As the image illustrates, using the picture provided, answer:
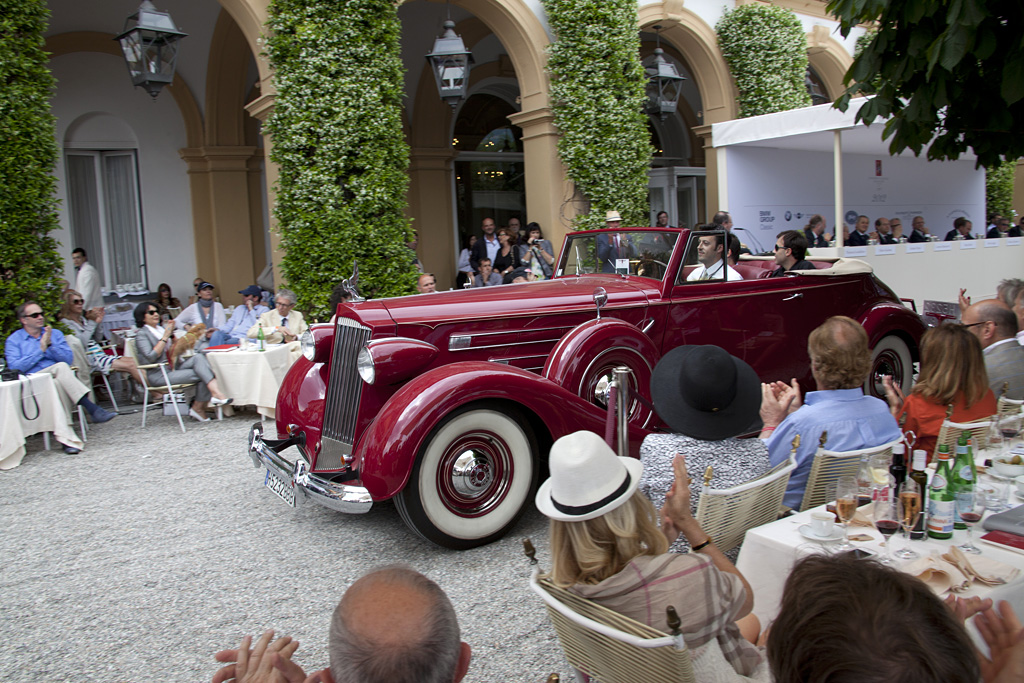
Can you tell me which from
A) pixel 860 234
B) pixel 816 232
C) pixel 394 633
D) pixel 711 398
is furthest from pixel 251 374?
pixel 860 234

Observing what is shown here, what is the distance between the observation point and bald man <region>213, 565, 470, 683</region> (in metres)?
1.31

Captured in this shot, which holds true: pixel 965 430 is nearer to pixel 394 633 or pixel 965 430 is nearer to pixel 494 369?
pixel 494 369

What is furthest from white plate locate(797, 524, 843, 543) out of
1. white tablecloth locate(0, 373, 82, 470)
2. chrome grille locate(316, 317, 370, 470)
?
white tablecloth locate(0, 373, 82, 470)

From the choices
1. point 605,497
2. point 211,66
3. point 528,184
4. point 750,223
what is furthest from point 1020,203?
point 605,497

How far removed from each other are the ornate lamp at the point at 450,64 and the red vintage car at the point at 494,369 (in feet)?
11.8

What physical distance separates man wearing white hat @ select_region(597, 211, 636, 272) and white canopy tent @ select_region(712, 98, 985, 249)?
190 inches

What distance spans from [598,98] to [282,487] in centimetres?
773

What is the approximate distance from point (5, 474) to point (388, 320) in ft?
12.2

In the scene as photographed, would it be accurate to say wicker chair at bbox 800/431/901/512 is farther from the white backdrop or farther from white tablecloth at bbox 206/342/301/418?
the white backdrop

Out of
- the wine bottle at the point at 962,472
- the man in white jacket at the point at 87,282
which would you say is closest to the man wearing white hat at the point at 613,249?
the wine bottle at the point at 962,472

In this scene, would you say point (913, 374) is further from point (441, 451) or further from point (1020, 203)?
point (1020, 203)

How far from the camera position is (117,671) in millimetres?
2936

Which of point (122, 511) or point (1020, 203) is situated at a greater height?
point (1020, 203)

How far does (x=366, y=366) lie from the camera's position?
4027 mm
